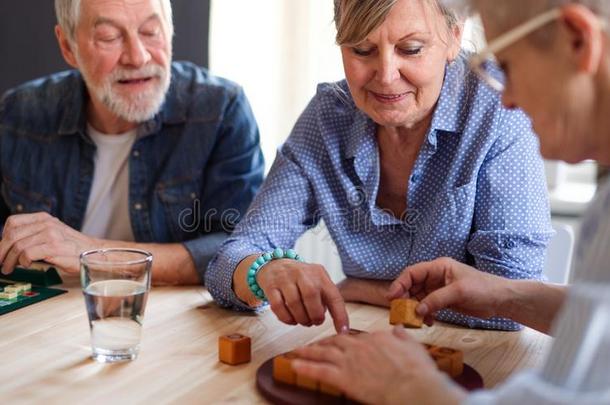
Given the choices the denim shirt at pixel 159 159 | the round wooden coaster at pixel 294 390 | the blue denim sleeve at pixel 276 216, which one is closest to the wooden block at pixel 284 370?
the round wooden coaster at pixel 294 390

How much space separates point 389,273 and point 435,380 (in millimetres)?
695

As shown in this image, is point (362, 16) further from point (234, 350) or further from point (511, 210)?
point (234, 350)

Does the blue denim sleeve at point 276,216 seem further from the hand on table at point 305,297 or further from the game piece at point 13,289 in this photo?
the game piece at point 13,289

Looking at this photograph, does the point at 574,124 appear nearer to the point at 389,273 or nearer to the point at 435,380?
the point at 435,380

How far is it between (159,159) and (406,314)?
100 centimetres

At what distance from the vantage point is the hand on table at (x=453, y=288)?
52.2 inches

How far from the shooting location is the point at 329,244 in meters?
2.91

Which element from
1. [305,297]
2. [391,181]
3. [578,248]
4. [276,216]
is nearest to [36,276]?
[276,216]

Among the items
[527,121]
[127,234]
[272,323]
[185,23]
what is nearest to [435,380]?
[272,323]

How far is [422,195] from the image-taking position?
1.65 meters

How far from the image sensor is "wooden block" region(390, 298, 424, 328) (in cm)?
130

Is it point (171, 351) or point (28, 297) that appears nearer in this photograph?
point (171, 351)

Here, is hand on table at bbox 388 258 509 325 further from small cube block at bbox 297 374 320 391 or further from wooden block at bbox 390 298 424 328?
small cube block at bbox 297 374 320 391

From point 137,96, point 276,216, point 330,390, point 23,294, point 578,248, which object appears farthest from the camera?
point 137,96
